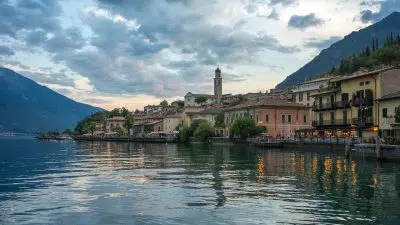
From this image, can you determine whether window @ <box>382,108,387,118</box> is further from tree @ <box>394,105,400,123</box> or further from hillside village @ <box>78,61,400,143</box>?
tree @ <box>394,105,400,123</box>

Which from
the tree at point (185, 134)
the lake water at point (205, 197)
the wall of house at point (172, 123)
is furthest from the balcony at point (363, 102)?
the wall of house at point (172, 123)

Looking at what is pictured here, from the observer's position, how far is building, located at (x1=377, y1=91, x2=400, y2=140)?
6225 centimetres

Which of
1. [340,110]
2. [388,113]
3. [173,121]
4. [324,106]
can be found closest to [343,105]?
[340,110]

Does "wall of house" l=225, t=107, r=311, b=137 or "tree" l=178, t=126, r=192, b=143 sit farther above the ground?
"wall of house" l=225, t=107, r=311, b=137

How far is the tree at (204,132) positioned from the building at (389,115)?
61288 millimetres

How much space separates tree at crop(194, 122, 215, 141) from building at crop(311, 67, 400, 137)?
40.3 m

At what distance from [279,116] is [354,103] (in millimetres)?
37798

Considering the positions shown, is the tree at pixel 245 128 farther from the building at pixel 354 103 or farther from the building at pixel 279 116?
the building at pixel 354 103

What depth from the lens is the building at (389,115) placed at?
6225 centimetres

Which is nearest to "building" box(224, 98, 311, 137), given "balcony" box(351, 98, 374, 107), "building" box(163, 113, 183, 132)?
"balcony" box(351, 98, 374, 107)

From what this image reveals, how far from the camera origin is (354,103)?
240ft

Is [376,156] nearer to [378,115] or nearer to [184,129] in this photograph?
[378,115]

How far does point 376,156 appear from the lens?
51.4m

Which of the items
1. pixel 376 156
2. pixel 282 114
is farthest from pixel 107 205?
pixel 282 114
